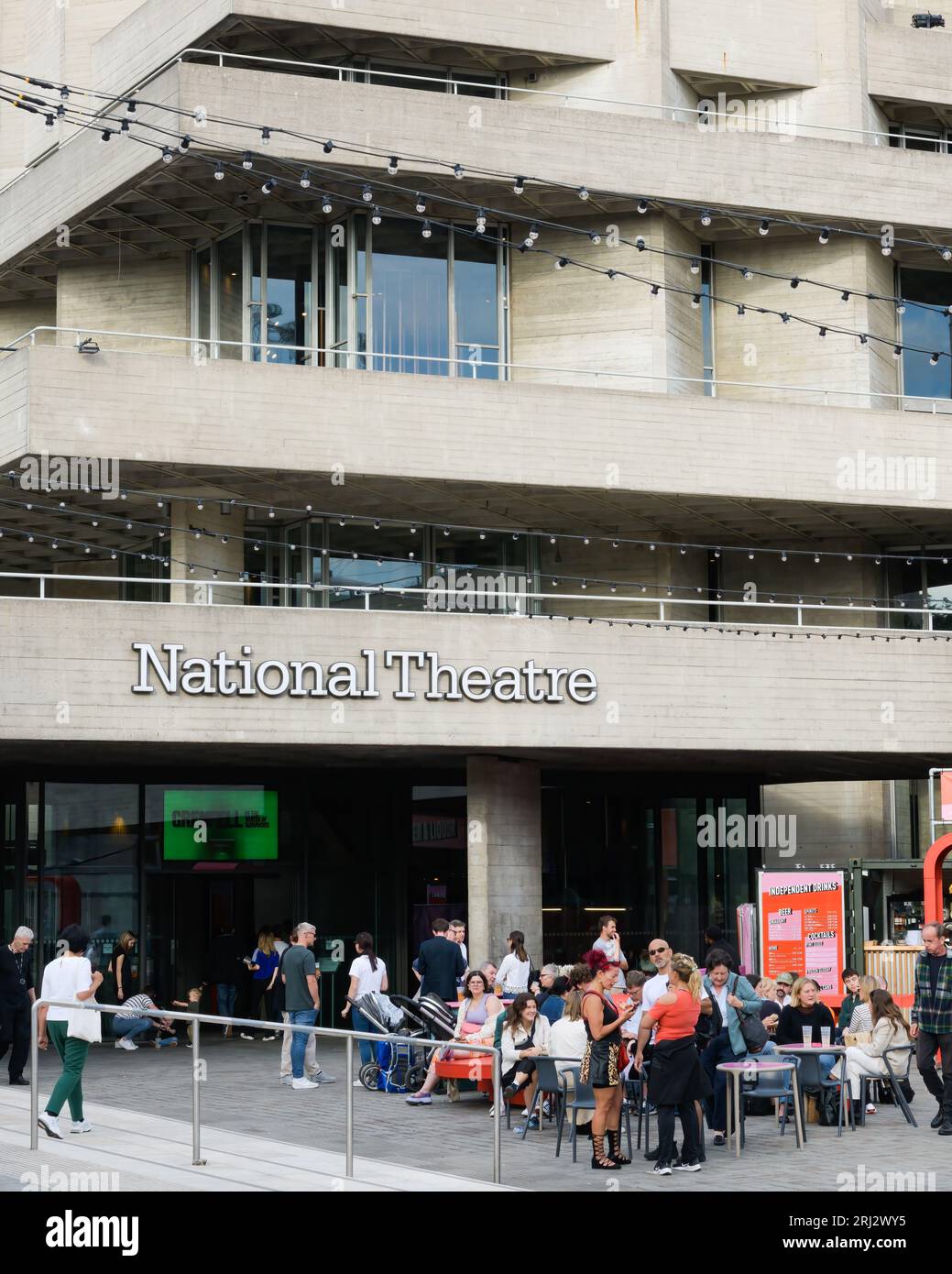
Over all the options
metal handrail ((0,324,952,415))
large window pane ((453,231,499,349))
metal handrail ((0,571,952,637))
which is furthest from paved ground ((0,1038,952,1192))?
large window pane ((453,231,499,349))

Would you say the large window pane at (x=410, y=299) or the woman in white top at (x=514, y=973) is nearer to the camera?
the woman in white top at (x=514, y=973)

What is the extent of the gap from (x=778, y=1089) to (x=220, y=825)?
14.3 m

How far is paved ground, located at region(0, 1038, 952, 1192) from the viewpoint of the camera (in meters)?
12.9

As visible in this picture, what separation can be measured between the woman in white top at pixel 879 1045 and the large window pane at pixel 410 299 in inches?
579

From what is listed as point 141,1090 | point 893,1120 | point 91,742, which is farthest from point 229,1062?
point 91,742

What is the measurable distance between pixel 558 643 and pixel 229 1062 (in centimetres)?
1247

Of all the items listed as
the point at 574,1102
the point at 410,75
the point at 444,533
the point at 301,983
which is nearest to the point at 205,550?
the point at 444,533

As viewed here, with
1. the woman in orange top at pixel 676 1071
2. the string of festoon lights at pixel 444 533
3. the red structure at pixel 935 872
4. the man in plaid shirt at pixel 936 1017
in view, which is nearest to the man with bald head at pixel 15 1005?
the woman in orange top at pixel 676 1071

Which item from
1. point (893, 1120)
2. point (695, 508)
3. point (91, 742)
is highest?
point (695, 508)

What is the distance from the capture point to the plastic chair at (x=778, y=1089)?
49.3 feet

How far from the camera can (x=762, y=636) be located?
26453mm

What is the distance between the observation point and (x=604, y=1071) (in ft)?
45.0

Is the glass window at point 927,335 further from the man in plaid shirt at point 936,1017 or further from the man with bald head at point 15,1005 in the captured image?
the man with bald head at point 15,1005
